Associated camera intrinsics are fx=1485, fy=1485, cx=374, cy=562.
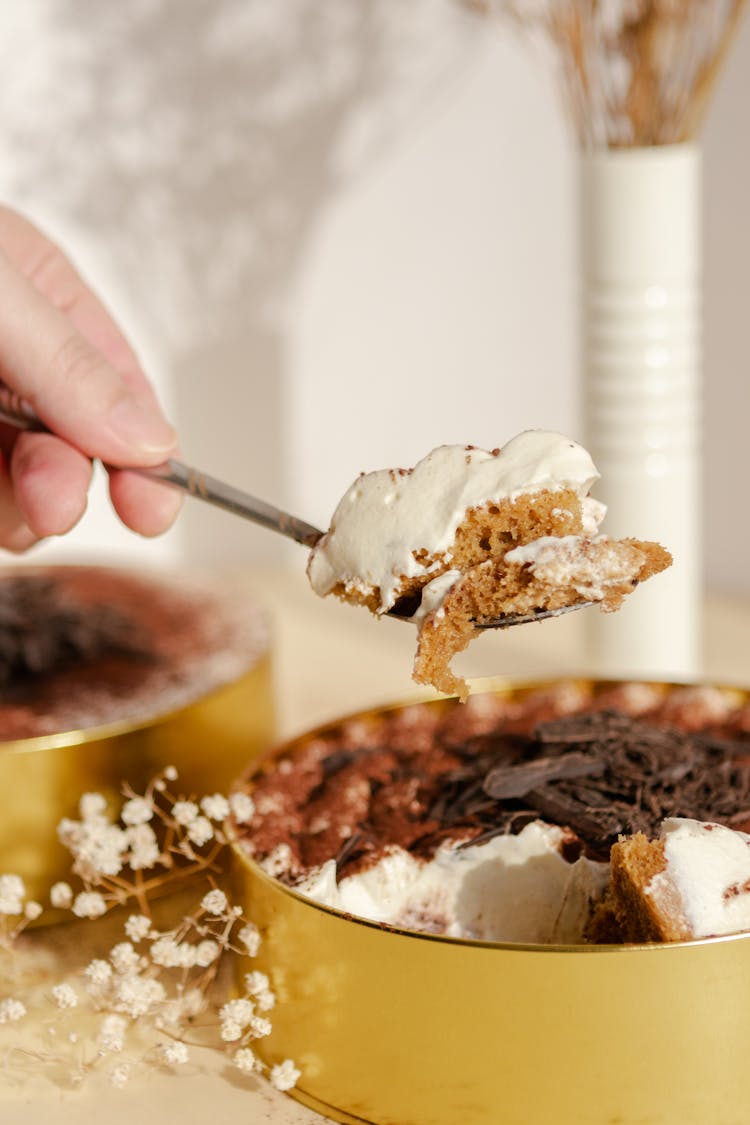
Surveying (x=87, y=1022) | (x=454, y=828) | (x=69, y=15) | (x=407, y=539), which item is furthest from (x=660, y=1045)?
(x=69, y=15)

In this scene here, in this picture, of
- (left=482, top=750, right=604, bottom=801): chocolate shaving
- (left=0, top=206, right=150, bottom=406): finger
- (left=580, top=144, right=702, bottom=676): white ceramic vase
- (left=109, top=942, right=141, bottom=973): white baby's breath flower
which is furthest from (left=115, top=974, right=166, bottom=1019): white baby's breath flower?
(left=580, top=144, right=702, bottom=676): white ceramic vase

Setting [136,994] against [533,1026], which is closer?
[533,1026]

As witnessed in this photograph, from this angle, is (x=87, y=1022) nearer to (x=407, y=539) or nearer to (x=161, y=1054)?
(x=161, y=1054)

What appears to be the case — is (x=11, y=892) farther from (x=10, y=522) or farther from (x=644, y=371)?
(x=644, y=371)

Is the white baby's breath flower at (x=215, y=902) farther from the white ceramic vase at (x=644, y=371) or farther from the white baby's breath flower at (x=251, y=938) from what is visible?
the white ceramic vase at (x=644, y=371)

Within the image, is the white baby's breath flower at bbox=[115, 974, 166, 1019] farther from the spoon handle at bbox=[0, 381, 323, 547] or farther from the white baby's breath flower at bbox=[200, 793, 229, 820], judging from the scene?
the spoon handle at bbox=[0, 381, 323, 547]

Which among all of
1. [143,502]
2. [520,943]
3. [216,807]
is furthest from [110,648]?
[520,943]

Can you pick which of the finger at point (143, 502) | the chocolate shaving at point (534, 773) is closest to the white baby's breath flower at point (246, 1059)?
the chocolate shaving at point (534, 773)
